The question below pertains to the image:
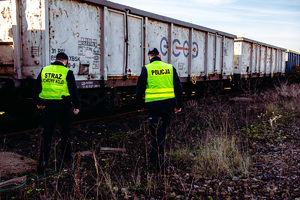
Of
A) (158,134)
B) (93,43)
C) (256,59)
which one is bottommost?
(158,134)

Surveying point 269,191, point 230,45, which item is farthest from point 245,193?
point 230,45

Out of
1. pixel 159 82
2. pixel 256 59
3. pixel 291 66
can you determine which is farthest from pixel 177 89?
pixel 291 66

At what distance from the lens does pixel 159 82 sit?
166 inches

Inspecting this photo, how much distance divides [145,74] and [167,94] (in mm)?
452

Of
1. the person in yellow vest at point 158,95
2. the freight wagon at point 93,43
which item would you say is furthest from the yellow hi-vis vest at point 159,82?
the freight wagon at point 93,43

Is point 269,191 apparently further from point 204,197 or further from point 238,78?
point 238,78

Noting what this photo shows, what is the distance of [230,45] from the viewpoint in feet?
47.1

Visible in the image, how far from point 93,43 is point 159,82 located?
3.31m

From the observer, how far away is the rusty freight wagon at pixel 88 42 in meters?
5.90

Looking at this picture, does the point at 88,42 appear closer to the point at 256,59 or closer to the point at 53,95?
the point at 53,95

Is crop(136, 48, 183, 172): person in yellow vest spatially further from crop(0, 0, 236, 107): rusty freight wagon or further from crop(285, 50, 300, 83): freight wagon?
crop(285, 50, 300, 83): freight wagon

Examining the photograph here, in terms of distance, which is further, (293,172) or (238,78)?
(238,78)

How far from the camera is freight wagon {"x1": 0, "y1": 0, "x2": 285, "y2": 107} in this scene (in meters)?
5.91

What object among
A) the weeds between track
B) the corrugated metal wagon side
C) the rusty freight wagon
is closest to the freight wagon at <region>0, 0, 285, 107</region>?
the rusty freight wagon
